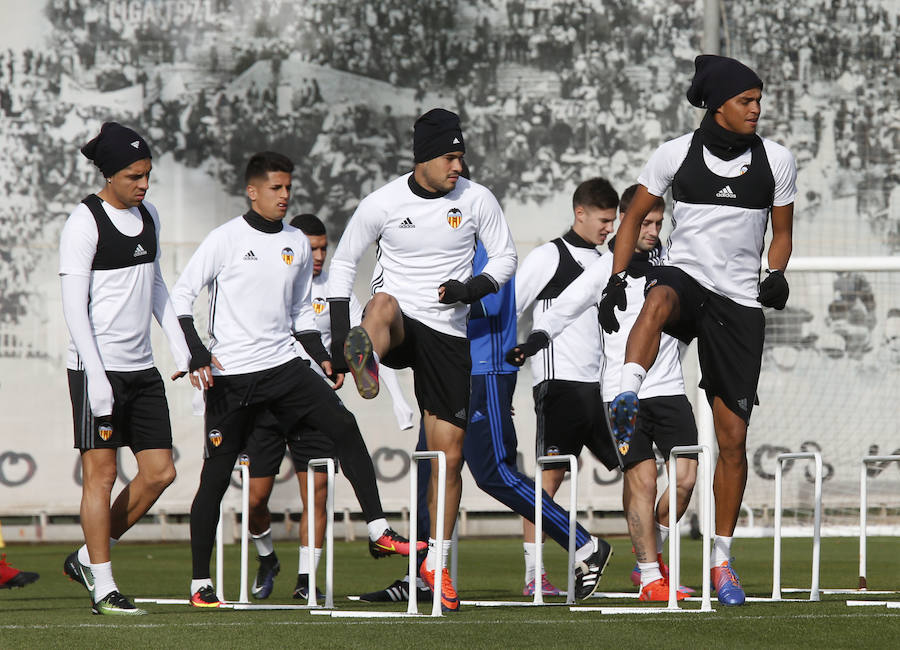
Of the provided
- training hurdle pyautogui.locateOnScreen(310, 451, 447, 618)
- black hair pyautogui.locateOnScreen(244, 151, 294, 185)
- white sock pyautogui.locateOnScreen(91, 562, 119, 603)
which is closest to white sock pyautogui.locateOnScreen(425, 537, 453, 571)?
training hurdle pyautogui.locateOnScreen(310, 451, 447, 618)

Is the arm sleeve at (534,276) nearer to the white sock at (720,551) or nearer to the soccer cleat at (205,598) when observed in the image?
the white sock at (720,551)

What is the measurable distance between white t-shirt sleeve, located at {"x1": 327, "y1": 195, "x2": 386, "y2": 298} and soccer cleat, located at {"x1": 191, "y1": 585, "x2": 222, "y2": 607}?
1488 millimetres

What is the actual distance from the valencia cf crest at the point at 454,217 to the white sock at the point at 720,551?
5.84ft

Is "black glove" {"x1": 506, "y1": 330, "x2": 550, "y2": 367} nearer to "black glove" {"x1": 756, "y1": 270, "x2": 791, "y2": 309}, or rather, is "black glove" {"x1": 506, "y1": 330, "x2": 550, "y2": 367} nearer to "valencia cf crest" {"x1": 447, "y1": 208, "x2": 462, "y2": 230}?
"valencia cf crest" {"x1": 447, "y1": 208, "x2": 462, "y2": 230}

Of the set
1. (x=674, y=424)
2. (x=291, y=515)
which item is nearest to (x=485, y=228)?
(x=674, y=424)

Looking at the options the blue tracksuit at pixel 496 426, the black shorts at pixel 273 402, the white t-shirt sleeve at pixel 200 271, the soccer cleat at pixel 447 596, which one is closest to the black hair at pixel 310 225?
the white t-shirt sleeve at pixel 200 271

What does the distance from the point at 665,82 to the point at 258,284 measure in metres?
7.98

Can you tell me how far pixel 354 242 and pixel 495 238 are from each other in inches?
25.2

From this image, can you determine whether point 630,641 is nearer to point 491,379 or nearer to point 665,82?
point 491,379

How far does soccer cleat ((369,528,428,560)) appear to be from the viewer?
624 centimetres

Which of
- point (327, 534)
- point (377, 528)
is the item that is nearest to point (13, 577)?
point (377, 528)

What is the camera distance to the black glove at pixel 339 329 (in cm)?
635

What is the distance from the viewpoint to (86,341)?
623 cm

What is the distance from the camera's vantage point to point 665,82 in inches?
569
